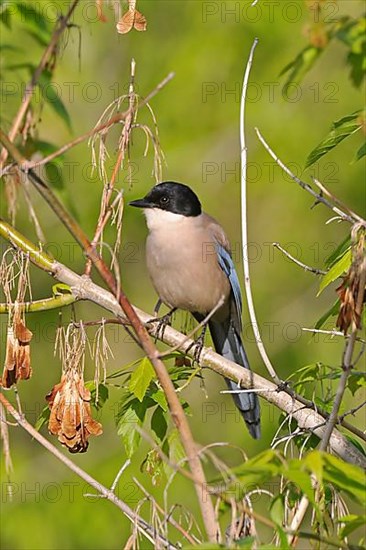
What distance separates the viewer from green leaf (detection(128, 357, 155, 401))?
3.29 metres

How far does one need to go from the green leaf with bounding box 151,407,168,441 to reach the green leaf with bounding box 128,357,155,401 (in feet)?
0.83

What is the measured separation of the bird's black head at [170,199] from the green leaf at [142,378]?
7.09 ft

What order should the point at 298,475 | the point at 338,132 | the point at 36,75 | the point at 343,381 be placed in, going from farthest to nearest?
the point at 338,132
the point at 343,381
the point at 36,75
the point at 298,475

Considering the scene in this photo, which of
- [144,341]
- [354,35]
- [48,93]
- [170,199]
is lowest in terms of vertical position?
[144,341]

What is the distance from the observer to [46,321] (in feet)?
32.3

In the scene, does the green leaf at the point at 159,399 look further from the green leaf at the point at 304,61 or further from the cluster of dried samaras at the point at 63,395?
the green leaf at the point at 304,61

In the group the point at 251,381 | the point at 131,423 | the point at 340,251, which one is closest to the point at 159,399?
the point at 131,423

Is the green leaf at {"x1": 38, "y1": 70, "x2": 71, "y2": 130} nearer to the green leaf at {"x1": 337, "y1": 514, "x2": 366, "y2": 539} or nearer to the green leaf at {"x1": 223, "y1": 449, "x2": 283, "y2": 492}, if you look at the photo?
the green leaf at {"x1": 223, "y1": 449, "x2": 283, "y2": 492}

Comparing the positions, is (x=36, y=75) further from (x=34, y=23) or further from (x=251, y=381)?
(x=251, y=381)

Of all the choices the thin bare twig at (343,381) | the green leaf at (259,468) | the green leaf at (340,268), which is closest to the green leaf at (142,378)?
the green leaf at (340,268)

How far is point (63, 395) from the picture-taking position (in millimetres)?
3135

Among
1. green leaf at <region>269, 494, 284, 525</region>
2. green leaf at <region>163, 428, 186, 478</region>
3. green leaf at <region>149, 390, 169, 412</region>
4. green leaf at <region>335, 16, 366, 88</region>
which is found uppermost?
green leaf at <region>335, 16, 366, 88</region>

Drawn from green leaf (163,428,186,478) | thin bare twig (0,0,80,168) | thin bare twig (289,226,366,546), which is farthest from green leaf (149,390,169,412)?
thin bare twig (0,0,80,168)

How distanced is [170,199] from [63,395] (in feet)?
7.97
